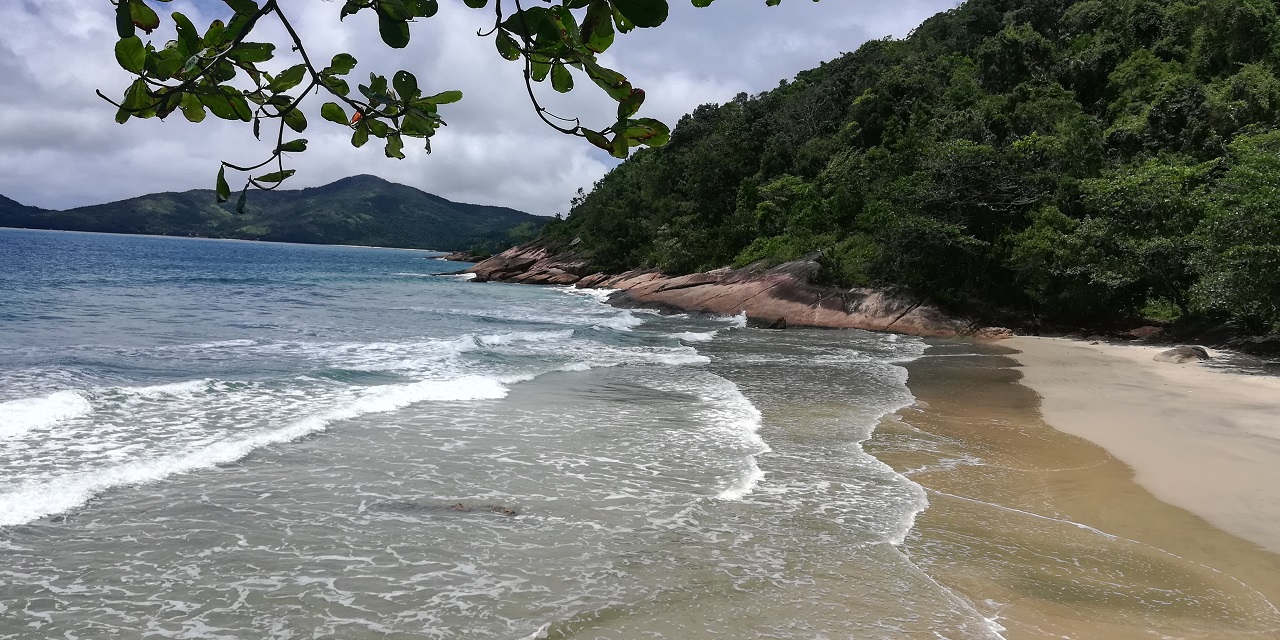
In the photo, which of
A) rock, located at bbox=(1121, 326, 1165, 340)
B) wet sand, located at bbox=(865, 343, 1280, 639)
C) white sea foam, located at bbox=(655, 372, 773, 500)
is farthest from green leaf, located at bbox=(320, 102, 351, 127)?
rock, located at bbox=(1121, 326, 1165, 340)

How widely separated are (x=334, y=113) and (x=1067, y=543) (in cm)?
679

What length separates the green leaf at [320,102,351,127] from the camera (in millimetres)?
1800

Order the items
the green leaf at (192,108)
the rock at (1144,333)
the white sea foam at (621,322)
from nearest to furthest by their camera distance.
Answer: the green leaf at (192,108)
the rock at (1144,333)
the white sea foam at (621,322)

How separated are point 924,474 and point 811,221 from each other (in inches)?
1163

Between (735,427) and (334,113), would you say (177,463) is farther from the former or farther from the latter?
(334,113)

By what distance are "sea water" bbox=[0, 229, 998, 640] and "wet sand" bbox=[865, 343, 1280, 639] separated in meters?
0.44

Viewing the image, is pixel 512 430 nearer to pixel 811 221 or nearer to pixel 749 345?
pixel 749 345

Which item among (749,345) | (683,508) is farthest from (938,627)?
(749,345)

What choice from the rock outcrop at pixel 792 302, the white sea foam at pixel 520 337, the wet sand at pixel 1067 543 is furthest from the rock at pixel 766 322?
the wet sand at pixel 1067 543

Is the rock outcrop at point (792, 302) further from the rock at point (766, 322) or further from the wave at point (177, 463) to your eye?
the wave at point (177, 463)

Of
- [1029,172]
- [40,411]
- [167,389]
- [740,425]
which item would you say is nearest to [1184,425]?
[740,425]

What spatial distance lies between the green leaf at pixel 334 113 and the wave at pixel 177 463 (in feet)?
22.0

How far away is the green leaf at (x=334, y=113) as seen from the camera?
180cm

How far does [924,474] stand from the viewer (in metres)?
8.38
